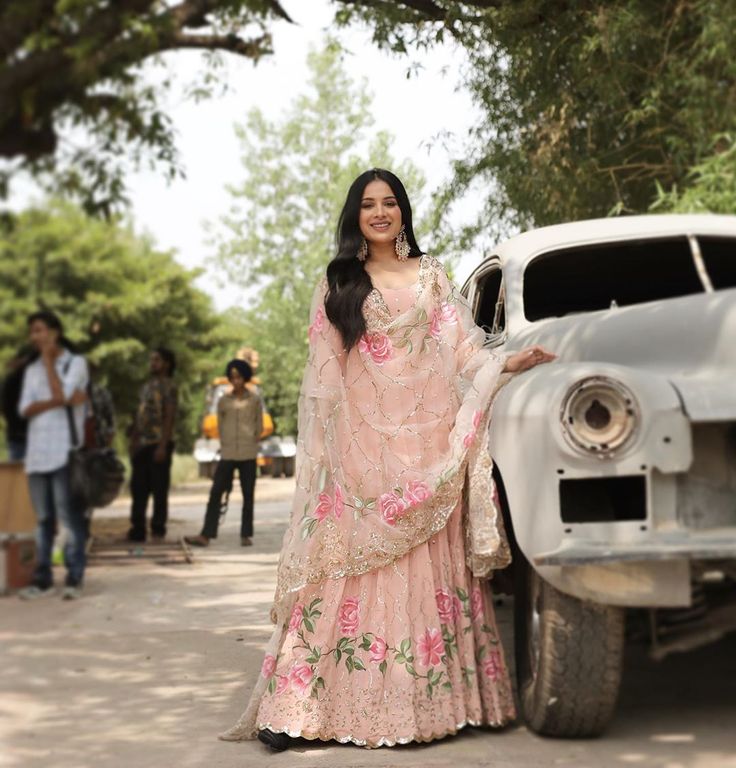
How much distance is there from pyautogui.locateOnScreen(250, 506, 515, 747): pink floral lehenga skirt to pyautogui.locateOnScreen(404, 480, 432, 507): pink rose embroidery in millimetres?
163

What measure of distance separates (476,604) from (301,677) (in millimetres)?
694

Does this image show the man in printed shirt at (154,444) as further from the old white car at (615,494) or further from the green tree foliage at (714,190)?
the old white car at (615,494)

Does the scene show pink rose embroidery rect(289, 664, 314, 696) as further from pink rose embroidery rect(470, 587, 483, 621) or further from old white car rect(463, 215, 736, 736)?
old white car rect(463, 215, 736, 736)

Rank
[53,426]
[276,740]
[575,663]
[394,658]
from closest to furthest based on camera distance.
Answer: [575,663]
[276,740]
[394,658]
[53,426]

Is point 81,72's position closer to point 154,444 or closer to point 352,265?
point 352,265

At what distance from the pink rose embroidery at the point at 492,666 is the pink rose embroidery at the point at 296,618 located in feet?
2.25

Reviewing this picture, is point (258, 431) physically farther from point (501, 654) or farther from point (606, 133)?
point (501, 654)

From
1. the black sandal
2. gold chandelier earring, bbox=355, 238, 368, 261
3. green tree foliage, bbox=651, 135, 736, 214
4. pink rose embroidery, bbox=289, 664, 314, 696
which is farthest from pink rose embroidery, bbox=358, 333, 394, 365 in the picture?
green tree foliage, bbox=651, 135, 736, 214

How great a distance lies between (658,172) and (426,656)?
8.04 metres

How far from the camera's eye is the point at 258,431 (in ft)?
38.7

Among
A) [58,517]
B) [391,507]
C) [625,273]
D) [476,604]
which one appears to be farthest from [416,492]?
[58,517]

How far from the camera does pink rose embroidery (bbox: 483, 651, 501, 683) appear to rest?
4.39 metres

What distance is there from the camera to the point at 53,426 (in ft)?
26.2

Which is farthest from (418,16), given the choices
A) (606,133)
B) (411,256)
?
(411,256)
